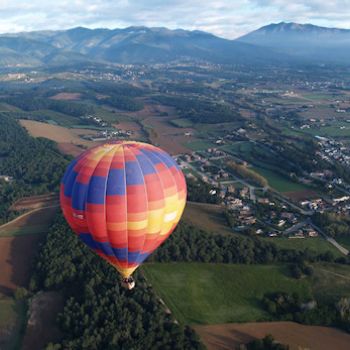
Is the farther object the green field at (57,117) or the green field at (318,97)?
the green field at (318,97)

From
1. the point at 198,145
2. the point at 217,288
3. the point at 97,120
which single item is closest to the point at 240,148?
the point at 198,145

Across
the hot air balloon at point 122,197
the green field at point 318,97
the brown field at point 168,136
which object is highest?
the hot air balloon at point 122,197

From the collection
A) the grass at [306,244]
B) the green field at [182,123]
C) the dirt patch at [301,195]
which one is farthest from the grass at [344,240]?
the green field at [182,123]

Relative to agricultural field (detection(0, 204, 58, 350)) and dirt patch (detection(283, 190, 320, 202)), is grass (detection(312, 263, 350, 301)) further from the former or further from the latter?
agricultural field (detection(0, 204, 58, 350))

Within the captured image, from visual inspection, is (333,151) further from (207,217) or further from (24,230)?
(24,230)

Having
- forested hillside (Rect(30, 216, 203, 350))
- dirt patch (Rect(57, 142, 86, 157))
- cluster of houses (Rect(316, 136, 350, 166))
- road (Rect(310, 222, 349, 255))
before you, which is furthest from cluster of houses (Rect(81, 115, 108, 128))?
forested hillside (Rect(30, 216, 203, 350))

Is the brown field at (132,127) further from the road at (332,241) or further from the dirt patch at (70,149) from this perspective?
the road at (332,241)

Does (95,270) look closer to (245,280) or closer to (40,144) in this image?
(245,280)
